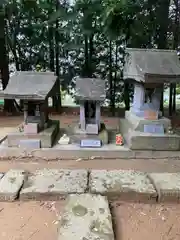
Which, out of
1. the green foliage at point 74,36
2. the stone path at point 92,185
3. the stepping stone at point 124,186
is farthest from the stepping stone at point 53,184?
the green foliage at point 74,36

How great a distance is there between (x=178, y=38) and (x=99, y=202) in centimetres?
593

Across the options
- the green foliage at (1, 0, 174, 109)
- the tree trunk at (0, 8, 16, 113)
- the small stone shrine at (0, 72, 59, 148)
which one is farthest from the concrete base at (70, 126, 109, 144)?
the tree trunk at (0, 8, 16, 113)

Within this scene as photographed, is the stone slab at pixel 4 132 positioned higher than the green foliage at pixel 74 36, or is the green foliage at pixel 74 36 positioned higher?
the green foliage at pixel 74 36

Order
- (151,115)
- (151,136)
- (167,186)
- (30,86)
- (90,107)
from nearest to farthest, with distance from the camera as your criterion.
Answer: (167,186) → (151,136) → (30,86) → (151,115) → (90,107)

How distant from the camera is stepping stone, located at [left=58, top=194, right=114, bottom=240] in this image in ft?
6.74

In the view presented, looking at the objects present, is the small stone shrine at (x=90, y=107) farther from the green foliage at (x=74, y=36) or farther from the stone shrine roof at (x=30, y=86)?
the green foliage at (x=74, y=36)

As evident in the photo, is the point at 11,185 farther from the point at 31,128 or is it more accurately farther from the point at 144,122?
the point at 144,122

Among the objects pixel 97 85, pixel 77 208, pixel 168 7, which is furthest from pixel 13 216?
pixel 168 7

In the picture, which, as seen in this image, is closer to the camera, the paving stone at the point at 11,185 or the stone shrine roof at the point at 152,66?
the paving stone at the point at 11,185

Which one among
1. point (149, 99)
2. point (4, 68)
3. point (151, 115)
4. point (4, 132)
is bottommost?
point (4, 132)

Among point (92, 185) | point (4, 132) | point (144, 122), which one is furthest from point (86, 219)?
point (4, 132)

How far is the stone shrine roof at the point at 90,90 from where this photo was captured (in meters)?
4.66

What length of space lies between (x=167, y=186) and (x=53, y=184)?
1159 millimetres

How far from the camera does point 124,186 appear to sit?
9.20ft
